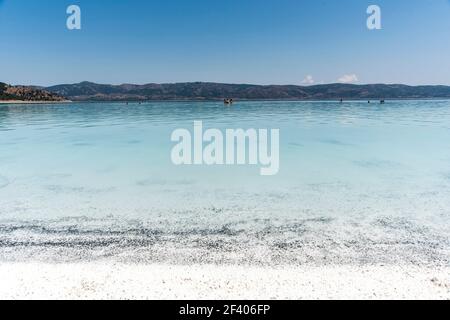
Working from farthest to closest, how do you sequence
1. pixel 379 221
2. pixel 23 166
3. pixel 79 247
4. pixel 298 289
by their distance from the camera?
pixel 23 166
pixel 379 221
pixel 79 247
pixel 298 289

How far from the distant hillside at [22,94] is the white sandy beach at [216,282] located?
190 metres

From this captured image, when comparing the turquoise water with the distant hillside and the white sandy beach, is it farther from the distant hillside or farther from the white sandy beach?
the distant hillside

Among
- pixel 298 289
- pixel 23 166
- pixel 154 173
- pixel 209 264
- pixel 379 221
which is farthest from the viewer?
pixel 23 166

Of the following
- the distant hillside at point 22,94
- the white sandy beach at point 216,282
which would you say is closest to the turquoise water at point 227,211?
the white sandy beach at point 216,282

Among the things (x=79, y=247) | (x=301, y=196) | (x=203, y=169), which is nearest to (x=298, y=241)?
(x=301, y=196)

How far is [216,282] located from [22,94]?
20668cm

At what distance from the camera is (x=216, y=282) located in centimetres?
369

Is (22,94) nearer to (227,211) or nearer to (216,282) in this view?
(227,211)

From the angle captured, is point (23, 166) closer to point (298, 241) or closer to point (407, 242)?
point (298, 241)

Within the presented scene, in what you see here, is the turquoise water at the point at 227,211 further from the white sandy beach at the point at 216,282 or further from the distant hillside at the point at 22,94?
the distant hillside at the point at 22,94

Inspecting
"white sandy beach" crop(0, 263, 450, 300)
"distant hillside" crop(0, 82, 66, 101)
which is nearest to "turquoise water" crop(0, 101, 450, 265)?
"white sandy beach" crop(0, 263, 450, 300)

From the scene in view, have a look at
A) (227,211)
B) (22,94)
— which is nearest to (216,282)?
(227,211)

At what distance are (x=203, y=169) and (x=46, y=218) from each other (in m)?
5.05
